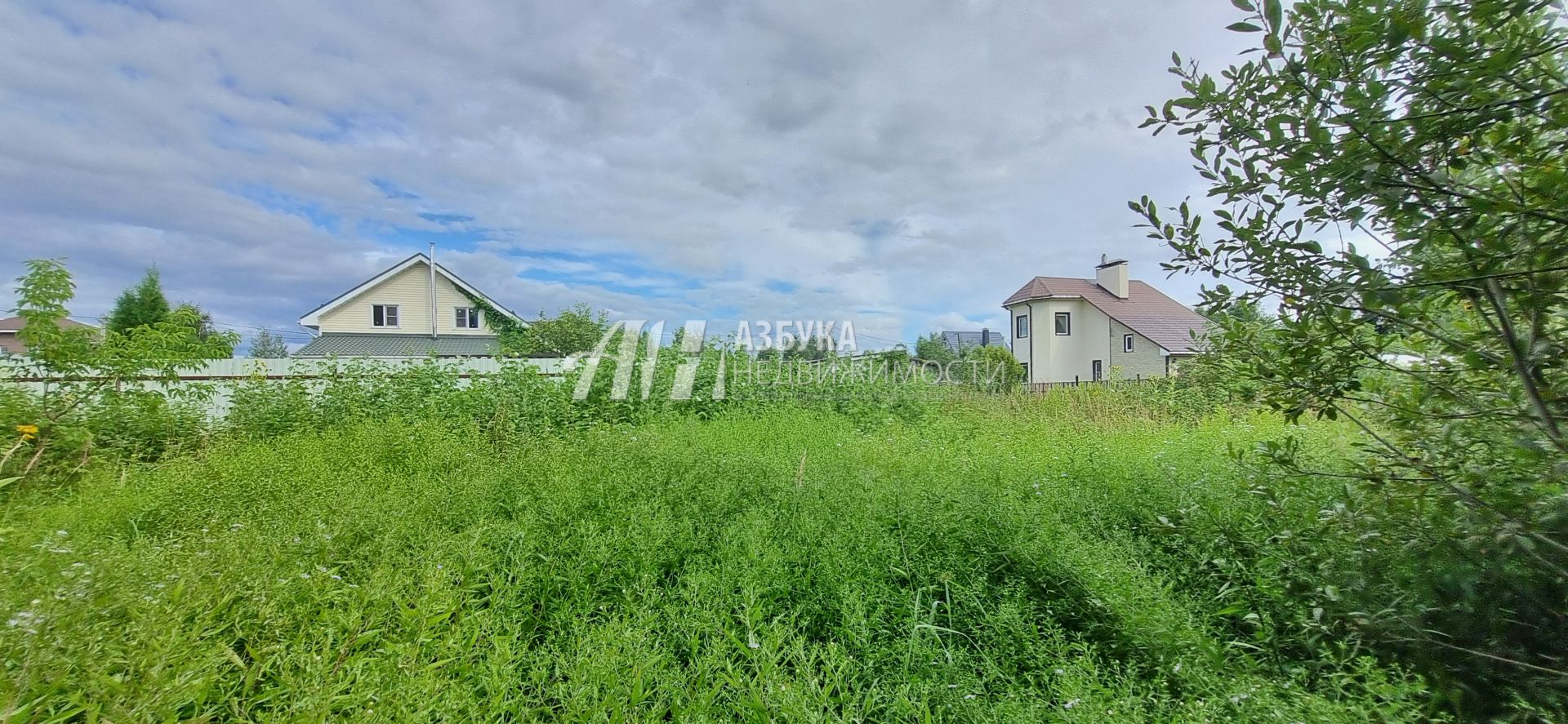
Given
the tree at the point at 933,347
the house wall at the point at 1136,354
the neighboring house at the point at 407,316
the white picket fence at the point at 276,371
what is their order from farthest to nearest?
the tree at the point at 933,347, the house wall at the point at 1136,354, the neighboring house at the point at 407,316, the white picket fence at the point at 276,371

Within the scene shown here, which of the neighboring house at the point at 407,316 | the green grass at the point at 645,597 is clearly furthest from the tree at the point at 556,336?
the green grass at the point at 645,597

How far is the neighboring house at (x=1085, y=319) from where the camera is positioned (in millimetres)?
19766

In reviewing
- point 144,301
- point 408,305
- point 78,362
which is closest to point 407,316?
point 408,305

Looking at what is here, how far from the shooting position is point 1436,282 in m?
1.02

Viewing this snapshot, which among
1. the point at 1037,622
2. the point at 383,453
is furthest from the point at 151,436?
the point at 1037,622

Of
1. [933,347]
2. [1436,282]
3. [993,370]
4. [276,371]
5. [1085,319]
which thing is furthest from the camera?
[933,347]

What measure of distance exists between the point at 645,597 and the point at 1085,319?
74.1ft

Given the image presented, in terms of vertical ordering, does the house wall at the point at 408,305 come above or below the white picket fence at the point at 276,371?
above

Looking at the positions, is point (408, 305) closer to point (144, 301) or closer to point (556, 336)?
point (556, 336)

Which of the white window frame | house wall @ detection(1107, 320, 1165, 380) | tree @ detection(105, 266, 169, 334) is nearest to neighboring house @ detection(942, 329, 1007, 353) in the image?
house wall @ detection(1107, 320, 1165, 380)

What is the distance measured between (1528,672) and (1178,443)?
8.63 ft

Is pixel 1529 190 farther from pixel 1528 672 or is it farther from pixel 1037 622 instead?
pixel 1037 622

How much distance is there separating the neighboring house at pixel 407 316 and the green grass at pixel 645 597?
54.9 ft

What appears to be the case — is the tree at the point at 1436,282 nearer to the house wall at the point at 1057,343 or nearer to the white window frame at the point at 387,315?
the house wall at the point at 1057,343
